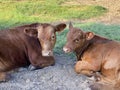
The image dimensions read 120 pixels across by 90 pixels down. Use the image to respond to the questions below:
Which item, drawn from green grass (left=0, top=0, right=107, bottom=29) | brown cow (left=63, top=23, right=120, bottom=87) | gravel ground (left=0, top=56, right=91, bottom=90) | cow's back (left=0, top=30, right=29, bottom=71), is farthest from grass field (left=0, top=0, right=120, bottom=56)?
brown cow (left=63, top=23, right=120, bottom=87)

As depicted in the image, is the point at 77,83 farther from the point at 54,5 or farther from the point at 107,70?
the point at 54,5

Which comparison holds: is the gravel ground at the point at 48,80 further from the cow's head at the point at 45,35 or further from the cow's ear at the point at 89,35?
the cow's ear at the point at 89,35

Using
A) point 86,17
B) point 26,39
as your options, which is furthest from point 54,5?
point 26,39

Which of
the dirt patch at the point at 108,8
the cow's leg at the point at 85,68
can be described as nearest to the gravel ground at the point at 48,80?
the cow's leg at the point at 85,68

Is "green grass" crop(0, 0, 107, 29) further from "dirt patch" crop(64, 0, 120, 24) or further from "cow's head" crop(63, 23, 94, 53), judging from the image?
"cow's head" crop(63, 23, 94, 53)

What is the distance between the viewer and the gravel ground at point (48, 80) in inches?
267

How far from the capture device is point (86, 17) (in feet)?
49.2

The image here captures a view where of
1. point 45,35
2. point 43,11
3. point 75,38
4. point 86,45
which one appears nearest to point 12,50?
point 45,35

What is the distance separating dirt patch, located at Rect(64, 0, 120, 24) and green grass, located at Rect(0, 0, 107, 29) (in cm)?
28

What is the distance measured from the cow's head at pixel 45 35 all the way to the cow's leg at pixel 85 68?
1.76 feet

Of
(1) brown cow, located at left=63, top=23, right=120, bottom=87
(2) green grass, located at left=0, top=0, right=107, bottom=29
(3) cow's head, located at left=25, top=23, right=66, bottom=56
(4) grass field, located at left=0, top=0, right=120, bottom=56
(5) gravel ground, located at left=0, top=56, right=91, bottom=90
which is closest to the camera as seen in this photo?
(5) gravel ground, located at left=0, top=56, right=91, bottom=90

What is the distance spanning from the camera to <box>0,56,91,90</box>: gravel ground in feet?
22.3

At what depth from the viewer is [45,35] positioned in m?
7.34

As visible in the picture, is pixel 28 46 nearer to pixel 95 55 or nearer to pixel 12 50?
pixel 12 50
